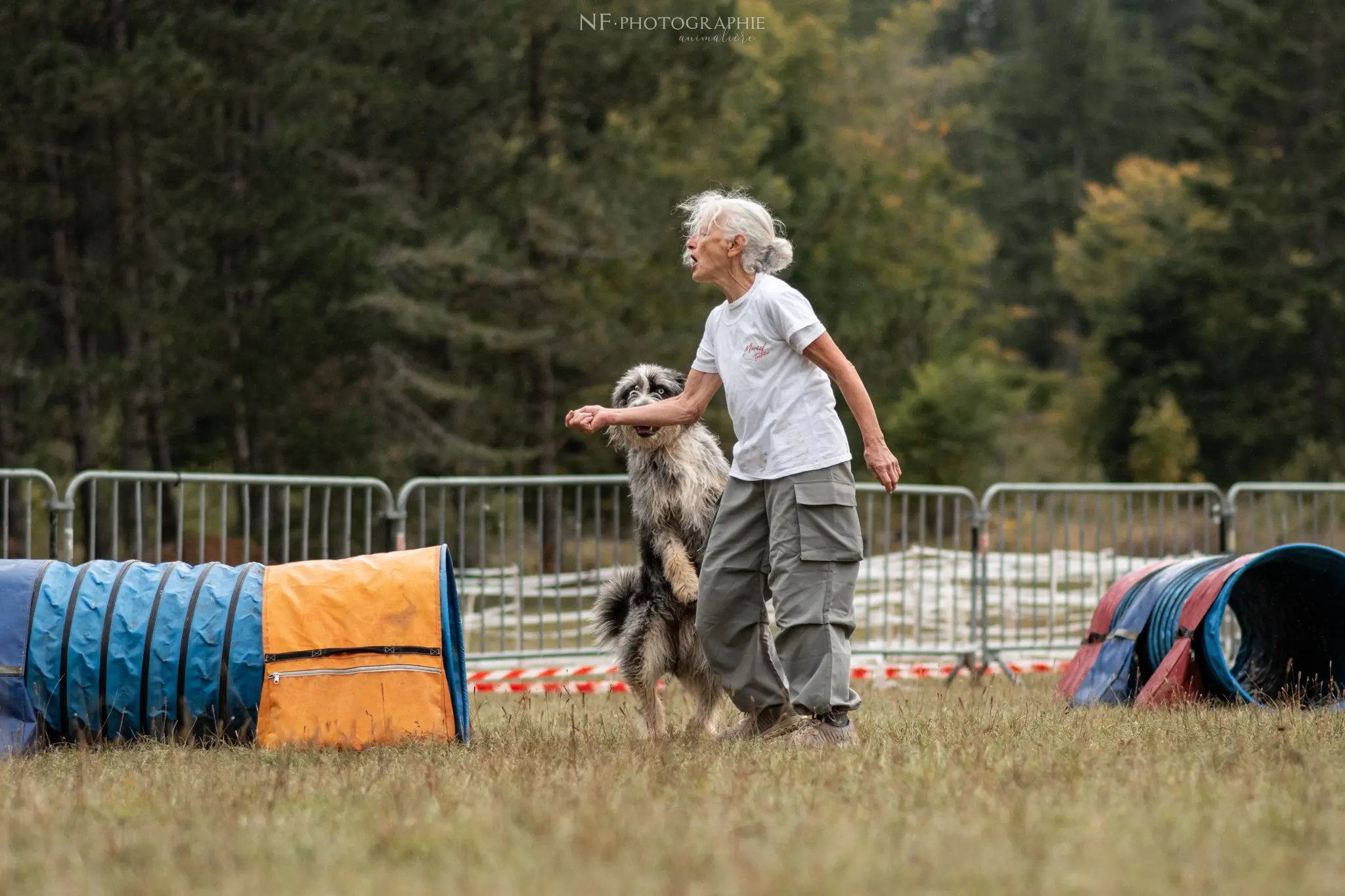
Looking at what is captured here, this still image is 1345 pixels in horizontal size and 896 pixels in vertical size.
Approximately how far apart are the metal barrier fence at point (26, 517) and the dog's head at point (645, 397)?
386 centimetres

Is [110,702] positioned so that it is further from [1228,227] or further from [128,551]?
[1228,227]

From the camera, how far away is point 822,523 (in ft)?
16.9

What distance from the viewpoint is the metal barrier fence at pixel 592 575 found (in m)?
10.2

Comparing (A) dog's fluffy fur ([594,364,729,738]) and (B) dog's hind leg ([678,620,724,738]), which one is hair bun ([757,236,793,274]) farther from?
(B) dog's hind leg ([678,620,724,738])

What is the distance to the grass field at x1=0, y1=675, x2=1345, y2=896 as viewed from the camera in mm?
2898

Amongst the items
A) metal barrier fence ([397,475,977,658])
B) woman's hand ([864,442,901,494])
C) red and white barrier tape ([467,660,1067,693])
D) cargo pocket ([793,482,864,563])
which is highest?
woman's hand ([864,442,901,494])

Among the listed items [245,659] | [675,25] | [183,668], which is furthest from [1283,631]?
[675,25]

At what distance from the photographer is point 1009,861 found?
Result: 2.98 metres

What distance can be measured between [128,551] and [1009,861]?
15092 millimetres

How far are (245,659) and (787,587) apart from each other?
201cm

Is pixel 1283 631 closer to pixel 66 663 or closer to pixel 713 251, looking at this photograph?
pixel 713 251

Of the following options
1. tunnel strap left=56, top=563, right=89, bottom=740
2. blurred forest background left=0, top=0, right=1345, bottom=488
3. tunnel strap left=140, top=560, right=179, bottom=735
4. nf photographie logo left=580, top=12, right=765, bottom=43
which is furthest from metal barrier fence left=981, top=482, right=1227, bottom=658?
nf photographie logo left=580, top=12, right=765, bottom=43

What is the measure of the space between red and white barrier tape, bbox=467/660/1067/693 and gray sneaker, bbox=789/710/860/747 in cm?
381

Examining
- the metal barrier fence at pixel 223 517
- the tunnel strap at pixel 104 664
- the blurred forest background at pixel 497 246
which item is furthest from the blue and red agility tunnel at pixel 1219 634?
the blurred forest background at pixel 497 246
